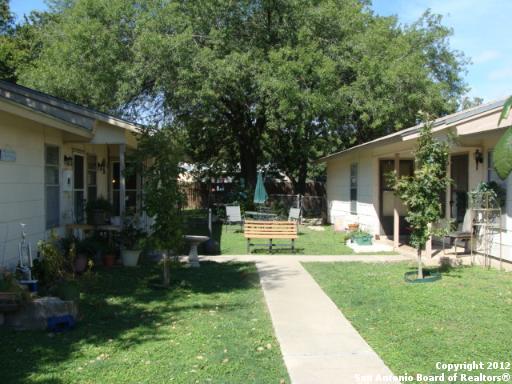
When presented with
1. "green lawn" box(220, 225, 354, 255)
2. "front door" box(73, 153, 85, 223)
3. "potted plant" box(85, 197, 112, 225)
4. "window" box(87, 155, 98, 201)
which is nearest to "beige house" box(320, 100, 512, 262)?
"green lawn" box(220, 225, 354, 255)

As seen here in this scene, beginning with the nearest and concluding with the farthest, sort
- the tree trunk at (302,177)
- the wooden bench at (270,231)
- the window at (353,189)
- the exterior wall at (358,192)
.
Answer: the wooden bench at (270,231) → the exterior wall at (358,192) → the window at (353,189) → the tree trunk at (302,177)

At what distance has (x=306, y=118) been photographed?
1762 cm

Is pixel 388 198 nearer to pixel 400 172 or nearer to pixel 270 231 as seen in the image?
pixel 400 172

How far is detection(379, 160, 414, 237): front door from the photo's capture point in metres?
14.9

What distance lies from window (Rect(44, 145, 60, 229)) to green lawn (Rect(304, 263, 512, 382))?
5124mm

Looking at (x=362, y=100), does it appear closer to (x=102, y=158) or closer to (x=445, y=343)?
(x=102, y=158)

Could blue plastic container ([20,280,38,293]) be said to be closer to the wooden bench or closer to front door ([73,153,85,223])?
front door ([73,153,85,223])

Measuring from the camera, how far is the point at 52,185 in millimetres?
9820

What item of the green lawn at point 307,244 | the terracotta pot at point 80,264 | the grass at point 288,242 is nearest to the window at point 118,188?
the grass at point 288,242

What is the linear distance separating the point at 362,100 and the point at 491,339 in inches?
546

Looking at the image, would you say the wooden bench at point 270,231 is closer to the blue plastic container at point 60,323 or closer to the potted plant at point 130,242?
the potted plant at point 130,242

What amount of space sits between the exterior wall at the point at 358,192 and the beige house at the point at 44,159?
287 inches

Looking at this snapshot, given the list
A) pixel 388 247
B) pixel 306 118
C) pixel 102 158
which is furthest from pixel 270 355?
pixel 306 118

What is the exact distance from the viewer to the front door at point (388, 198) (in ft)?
49.0
